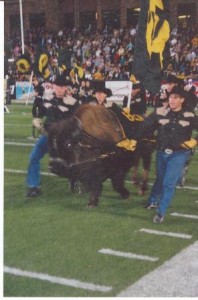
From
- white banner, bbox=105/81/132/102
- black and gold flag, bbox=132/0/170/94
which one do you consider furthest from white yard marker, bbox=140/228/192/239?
white banner, bbox=105/81/132/102

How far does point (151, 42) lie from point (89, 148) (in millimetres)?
1223

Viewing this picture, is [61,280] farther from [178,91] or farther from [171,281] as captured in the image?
[178,91]

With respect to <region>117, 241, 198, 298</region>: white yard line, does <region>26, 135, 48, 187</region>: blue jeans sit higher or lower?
higher

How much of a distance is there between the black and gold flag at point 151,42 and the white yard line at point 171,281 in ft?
5.86

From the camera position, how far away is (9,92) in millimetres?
20922

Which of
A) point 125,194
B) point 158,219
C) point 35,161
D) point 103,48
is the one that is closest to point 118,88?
point 103,48

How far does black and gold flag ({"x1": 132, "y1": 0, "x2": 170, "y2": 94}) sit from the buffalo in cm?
62

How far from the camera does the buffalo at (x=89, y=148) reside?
222 inches

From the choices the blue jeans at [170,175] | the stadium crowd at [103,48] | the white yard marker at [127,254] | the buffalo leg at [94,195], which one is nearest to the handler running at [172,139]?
the blue jeans at [170,175]

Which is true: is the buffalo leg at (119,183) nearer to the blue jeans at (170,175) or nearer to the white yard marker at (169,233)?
the blue jeans at (170,175)

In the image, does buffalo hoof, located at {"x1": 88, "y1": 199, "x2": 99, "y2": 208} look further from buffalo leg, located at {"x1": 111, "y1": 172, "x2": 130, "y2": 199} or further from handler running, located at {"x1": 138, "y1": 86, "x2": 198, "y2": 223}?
handler running, located at {"x1": 138, "y1": 86, "x2": 198, "y2": 223}

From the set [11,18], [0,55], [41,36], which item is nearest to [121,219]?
[0,55]

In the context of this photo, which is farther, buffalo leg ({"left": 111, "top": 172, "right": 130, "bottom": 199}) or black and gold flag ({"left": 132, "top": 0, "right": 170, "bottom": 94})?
buffalo leg ({"left": 111, "top": 172, "right": 130, "bottom": 199})

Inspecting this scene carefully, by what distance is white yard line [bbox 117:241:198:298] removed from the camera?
402 cm
